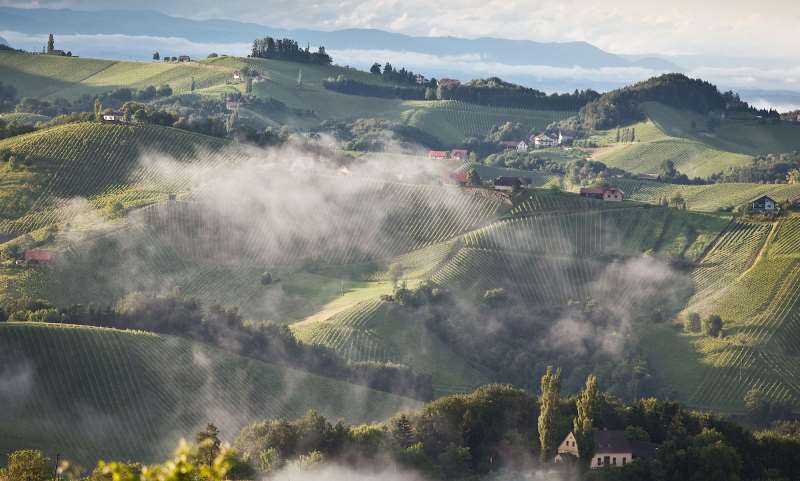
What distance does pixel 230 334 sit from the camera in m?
79.9

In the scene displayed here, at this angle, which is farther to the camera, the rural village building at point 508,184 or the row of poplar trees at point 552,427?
the rural village building at point 508,184

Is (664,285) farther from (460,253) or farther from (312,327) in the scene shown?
(312,327)

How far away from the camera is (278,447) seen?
6022 cm

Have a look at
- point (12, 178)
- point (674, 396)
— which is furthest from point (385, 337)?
point (12, 178)

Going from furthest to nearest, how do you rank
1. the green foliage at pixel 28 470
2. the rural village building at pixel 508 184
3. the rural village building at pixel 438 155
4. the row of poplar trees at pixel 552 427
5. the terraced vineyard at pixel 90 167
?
the rural village building at pixel 438 155, the rural village building at pixel 508 184, the terraced vineyard at pixel 90 167, the row of poplar trees at pixel 552 427, the green foliage at pixel 28 470

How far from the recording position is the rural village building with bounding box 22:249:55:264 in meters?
91.9

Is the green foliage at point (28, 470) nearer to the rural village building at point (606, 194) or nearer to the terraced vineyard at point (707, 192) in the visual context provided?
the rural village building at point (606, 194)

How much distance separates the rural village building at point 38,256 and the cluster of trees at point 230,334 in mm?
10621

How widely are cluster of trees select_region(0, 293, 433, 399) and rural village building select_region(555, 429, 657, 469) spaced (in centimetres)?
1815

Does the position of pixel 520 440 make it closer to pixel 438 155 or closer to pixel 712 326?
pixel 712 326

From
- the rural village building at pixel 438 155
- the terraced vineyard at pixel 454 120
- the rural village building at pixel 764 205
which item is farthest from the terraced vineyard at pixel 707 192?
the terraced vineyard at pixel 454 120

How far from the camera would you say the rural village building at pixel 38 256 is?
91875mm

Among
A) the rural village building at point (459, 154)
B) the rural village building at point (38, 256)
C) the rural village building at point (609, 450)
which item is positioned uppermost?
the rural village building at point (459, 154)

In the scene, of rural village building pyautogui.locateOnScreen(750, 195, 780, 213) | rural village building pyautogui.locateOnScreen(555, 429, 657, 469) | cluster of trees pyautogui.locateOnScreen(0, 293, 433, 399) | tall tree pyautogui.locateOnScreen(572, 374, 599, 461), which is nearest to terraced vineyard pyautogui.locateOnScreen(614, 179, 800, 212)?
rural village building pyautogui.locateOnScreen(750, 195, 780, 213)
